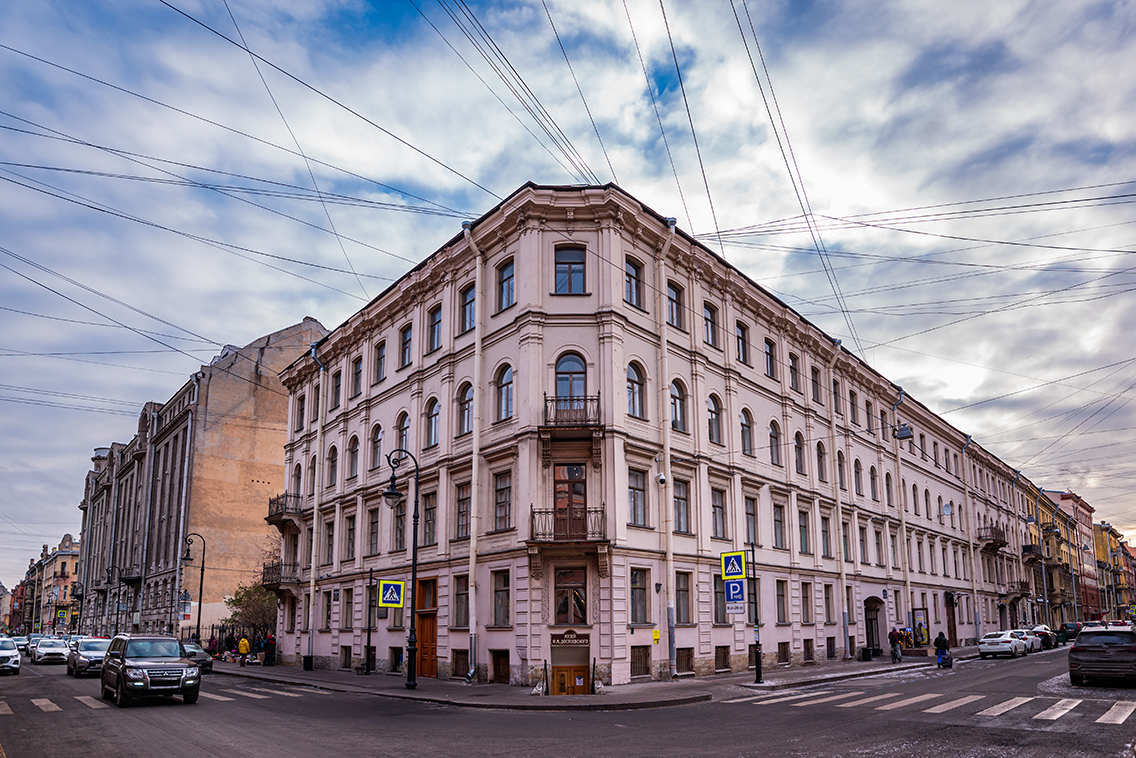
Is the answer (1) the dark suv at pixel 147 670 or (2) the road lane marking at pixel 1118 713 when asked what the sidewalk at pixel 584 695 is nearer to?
(1) the dark suv at pixel 147 670

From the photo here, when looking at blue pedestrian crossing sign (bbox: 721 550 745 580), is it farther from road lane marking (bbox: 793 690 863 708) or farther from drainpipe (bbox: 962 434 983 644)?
drainpipe (bbox: 962 434 983 644)

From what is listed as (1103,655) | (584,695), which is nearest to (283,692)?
(584,695)

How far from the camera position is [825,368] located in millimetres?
39438

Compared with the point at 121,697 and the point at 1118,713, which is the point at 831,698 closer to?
the point at 1118,713

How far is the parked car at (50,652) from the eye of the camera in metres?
38.6

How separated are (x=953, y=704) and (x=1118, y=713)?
3.26 meters

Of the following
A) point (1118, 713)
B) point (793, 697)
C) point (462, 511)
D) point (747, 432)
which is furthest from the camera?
point (747, 432)

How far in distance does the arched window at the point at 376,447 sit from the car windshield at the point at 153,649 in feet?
47.8

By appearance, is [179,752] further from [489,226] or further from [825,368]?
[825,368]

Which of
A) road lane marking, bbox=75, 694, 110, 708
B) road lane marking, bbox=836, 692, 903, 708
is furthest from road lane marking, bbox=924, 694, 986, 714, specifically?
road lane marking, bbox=75, 694, 110, 708

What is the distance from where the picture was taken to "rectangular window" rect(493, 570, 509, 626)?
24688mm

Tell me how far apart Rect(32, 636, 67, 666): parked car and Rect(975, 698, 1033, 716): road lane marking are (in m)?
40.3

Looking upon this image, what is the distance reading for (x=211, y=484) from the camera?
179 feet

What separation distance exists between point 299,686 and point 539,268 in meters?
15.7
